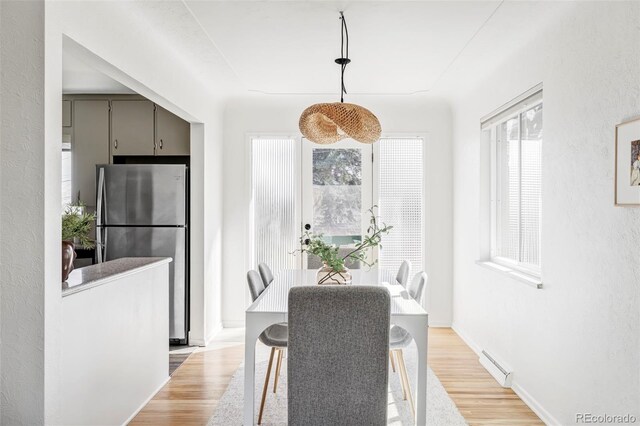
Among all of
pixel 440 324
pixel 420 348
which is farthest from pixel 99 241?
pixel 440 324

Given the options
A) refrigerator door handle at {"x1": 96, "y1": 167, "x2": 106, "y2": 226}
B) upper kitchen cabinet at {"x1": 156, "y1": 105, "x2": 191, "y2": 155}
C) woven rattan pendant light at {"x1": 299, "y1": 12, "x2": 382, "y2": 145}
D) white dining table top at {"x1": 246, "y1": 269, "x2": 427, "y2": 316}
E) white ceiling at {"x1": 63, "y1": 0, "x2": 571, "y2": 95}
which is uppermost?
white ceiling at {"x1": 63, "y1": 0, "x2": 571, "y2": 95}

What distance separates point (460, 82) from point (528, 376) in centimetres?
264

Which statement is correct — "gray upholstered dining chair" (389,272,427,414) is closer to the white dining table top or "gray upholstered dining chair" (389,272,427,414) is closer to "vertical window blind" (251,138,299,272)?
the white dining table top

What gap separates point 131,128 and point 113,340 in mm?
2631

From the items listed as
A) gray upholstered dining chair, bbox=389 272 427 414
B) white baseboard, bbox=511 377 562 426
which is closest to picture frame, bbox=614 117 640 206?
gray upholstered dining chair, bbox=389 272 427 414

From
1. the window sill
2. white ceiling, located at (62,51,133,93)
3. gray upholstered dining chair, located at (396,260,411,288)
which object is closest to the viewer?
the window sill

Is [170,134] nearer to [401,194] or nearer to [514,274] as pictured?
[401,194]

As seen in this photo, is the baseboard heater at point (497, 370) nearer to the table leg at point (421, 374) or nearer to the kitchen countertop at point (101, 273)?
the table leg at point (421, 374)

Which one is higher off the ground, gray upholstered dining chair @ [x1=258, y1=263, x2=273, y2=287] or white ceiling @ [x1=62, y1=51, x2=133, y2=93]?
white ceiling @ [x1=62, y1=51, x2=133, y2=93]

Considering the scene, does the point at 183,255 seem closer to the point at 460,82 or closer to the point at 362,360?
the point at 362,360

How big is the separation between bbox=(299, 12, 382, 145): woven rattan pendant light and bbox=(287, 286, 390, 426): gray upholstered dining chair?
115cm

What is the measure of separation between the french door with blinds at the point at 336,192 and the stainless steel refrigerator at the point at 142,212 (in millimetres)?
1090

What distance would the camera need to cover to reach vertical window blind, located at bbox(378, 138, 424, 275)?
519 cm

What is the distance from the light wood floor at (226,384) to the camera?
9.48 ft
